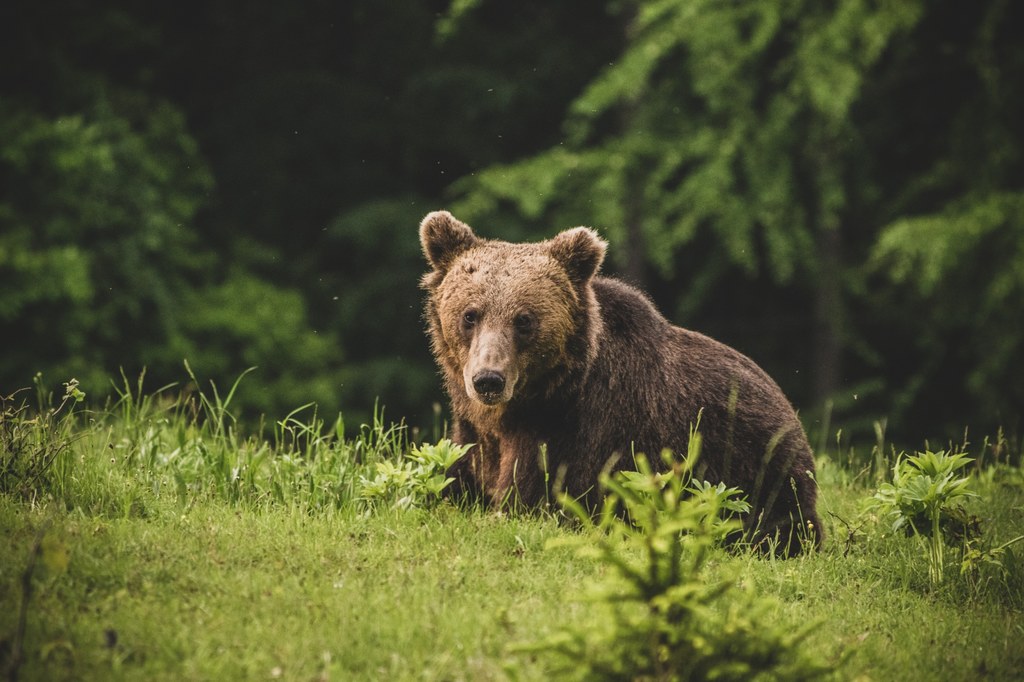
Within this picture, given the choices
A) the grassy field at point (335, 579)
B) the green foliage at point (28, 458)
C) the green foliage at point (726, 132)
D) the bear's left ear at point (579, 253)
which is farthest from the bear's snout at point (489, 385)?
the green foliage at point (726, 132)

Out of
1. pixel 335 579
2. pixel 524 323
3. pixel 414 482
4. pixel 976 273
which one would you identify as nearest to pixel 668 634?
pixel 335 579

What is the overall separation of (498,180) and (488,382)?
27.6ft

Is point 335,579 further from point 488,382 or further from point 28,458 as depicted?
point 28,458

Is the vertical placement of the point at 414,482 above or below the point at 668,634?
below

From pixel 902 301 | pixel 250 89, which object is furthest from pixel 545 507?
pixel 250 89

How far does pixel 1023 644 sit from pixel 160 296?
34.2 feet

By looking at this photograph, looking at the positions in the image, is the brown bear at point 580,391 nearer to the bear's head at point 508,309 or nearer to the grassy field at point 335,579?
the bear's head at point 508,309

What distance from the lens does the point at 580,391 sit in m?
4.60

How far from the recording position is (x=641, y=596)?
104 inches

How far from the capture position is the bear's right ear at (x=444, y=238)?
499 cm

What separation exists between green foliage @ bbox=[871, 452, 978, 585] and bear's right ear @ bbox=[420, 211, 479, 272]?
2.24m

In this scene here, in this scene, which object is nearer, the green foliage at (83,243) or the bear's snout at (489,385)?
the bear's snout at (489,385)

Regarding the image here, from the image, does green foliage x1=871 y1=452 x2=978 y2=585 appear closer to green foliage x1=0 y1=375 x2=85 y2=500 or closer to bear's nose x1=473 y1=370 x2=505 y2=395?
bear's nose x1=473 y1=370 x2=505 y2=395

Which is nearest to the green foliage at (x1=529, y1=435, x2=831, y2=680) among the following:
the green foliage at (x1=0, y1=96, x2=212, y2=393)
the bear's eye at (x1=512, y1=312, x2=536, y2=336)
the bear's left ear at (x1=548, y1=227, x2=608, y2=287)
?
the bear's eye at (x1=512, y1=312, x2=536, y2=336)
